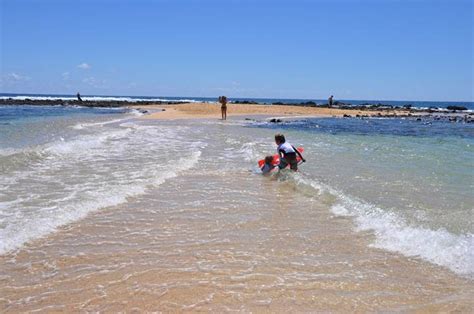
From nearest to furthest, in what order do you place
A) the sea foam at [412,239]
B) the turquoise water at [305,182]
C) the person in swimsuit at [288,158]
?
the sea foam at [412,239] < the turquoise water at [305,182] < the person in swimsuit at [288,158]

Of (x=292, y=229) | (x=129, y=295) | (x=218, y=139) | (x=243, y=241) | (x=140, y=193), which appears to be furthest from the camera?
(x=218, y=139)

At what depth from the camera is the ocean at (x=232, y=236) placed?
15.5 ft

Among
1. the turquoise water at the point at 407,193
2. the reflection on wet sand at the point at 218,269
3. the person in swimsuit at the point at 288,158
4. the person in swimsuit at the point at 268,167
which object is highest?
the person in swimsuit at the point at 288,158

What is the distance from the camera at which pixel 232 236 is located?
6.57 meters

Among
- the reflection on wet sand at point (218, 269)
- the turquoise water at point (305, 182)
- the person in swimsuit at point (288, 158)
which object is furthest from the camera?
the person in swimsuit at point (288, 158)

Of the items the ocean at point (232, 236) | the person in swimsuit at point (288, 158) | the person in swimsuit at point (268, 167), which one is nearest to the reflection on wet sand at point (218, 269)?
the ocean at point (232, 236)

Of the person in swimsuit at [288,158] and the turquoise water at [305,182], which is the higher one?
the person in swimsuit at [288,158]

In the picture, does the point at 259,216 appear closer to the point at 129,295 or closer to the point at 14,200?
the point at 129,295

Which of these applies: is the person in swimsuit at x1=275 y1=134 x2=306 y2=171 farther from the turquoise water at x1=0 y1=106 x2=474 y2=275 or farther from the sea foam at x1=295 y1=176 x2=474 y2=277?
the sea foam at x1=295 y1=176 x2=474 y2=277

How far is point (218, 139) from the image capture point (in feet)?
69.2

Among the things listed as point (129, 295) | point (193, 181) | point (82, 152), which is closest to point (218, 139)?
point (82, 152)

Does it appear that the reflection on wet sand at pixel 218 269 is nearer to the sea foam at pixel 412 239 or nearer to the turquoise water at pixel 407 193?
the sea foam at pixel 412 239

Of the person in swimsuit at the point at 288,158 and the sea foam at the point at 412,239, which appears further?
the person in swimsuit at the point at 288,158

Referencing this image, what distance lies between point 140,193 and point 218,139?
11921 mm
